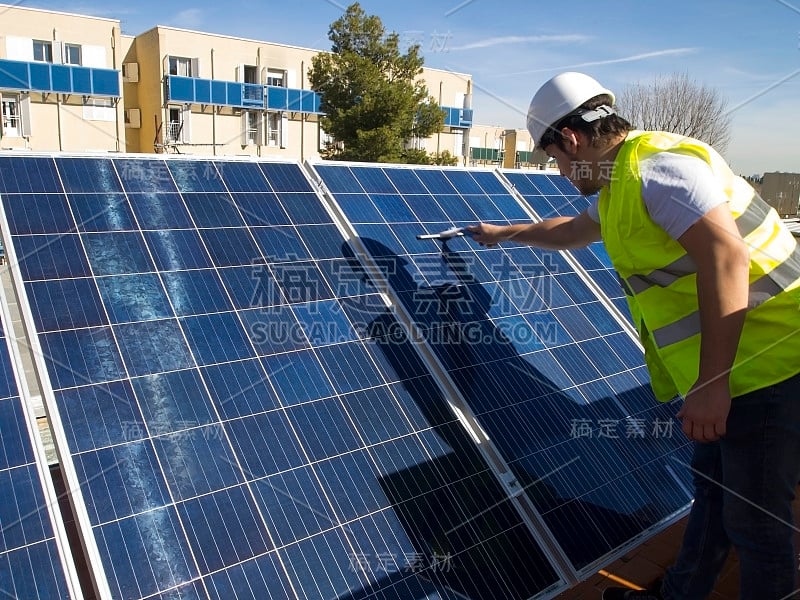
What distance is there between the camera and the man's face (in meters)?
3.17

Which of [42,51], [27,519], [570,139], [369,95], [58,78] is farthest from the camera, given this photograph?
[42,51]

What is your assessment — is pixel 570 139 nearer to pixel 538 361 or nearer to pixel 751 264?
pixel 751 264

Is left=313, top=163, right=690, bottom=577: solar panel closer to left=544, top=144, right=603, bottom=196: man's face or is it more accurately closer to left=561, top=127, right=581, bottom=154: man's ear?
left=544, top=144, right=603, bottom=196: man's face

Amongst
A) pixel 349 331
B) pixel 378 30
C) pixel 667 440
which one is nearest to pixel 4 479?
pixel 349 331

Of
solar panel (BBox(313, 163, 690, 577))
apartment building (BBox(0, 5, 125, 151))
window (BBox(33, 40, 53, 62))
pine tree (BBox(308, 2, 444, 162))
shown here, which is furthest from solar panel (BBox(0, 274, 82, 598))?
window (BBox(33, 40, 53, 62))

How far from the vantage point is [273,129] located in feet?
122

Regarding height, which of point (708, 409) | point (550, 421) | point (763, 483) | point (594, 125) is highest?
point (594, 125)

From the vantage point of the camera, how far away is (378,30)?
27.3 meters

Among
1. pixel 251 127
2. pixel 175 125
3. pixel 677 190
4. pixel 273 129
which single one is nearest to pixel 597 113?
pixel 677 190

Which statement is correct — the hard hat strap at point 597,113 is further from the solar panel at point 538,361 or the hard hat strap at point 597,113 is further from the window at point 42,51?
the window at point 42,51

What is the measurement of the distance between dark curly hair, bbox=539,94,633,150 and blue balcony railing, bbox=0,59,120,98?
107ft

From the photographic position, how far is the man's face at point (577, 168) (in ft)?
10.4

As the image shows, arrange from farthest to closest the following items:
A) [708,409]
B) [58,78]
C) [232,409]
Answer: [58,78], [232,409], [708,409]

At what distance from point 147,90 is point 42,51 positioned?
5071mm
